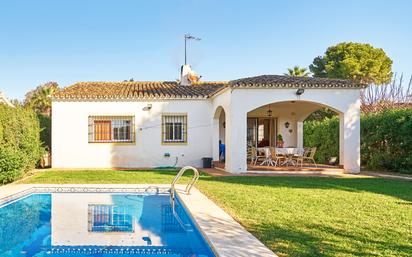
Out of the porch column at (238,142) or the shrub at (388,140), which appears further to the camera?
the shrub at (388,140)

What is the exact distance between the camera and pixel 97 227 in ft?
31.2

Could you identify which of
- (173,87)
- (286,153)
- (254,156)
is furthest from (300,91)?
(173,87)

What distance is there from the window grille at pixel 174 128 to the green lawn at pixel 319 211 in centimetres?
682

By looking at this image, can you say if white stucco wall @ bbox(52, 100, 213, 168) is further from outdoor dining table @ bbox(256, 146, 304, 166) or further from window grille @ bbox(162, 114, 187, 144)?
outdoor dining table @ bbox(256, 146, 304, 166)

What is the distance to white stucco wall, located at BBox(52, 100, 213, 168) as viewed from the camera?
75.5 feet

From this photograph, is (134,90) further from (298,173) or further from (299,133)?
(298,173)

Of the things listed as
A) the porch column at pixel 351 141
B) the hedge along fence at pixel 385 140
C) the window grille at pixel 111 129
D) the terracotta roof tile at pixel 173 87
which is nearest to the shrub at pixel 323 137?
the hedge along fence at pixel 385 140

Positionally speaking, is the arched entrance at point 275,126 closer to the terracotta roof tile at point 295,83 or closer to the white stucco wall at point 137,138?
the white stucco wall at point 137,138

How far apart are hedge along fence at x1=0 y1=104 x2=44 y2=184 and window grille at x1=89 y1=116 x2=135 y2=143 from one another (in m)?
3.41

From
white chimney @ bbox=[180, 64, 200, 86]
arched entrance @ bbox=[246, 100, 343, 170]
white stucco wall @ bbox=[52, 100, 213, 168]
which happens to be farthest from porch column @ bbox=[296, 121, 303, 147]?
white chimney @ bbox=[180, 64, 200, 86]

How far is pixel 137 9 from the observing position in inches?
894

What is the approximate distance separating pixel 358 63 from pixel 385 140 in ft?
80.9

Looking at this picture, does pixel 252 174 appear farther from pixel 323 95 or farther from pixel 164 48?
pixel 164 48

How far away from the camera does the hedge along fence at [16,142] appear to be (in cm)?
1552
